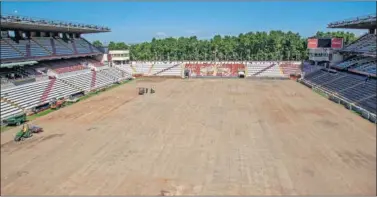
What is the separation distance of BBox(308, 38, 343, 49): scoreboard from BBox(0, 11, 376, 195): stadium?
2.61 metres

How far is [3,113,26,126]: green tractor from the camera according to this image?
27094 millimetres

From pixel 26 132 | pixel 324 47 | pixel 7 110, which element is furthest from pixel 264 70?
pixel 26 132

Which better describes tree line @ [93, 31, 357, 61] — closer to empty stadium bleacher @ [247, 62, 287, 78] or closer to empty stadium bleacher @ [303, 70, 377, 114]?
empty stadium bleacher @ [247, 62, 287, 78]

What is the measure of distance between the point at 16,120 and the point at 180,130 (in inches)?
566

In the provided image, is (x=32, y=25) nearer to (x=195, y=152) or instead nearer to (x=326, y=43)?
(x=195, y=152)

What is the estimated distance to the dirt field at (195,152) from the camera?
15.2 meters

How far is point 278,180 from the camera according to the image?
628 inches

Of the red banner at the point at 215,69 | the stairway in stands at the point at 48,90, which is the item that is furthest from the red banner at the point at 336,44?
the stairway in stands at the point at 48,90

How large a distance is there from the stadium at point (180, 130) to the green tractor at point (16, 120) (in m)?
0.34

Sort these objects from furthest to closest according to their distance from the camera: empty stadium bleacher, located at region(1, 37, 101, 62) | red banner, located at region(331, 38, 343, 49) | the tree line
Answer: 1. the tree line
2. red banner, located at region(331, 38, 343, 49)
3. empty stadium bleacher, located at region(1, 37, 101, 62)

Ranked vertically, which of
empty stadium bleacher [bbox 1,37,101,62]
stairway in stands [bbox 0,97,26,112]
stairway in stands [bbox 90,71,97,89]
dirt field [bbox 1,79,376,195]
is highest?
empty stadium bleacher [bbox 1,37,101,62]

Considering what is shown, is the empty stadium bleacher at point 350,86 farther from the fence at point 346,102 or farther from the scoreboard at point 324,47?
the scoreboard at point 324,47

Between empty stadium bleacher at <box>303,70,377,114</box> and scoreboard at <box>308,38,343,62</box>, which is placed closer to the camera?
empty stadium bleacher at <box>303,70,377,114</box>

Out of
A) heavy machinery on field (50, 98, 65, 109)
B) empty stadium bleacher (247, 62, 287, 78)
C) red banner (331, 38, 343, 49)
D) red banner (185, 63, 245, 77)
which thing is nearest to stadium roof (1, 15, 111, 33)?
heavy machinery on field (50, 98, 65, 109)
